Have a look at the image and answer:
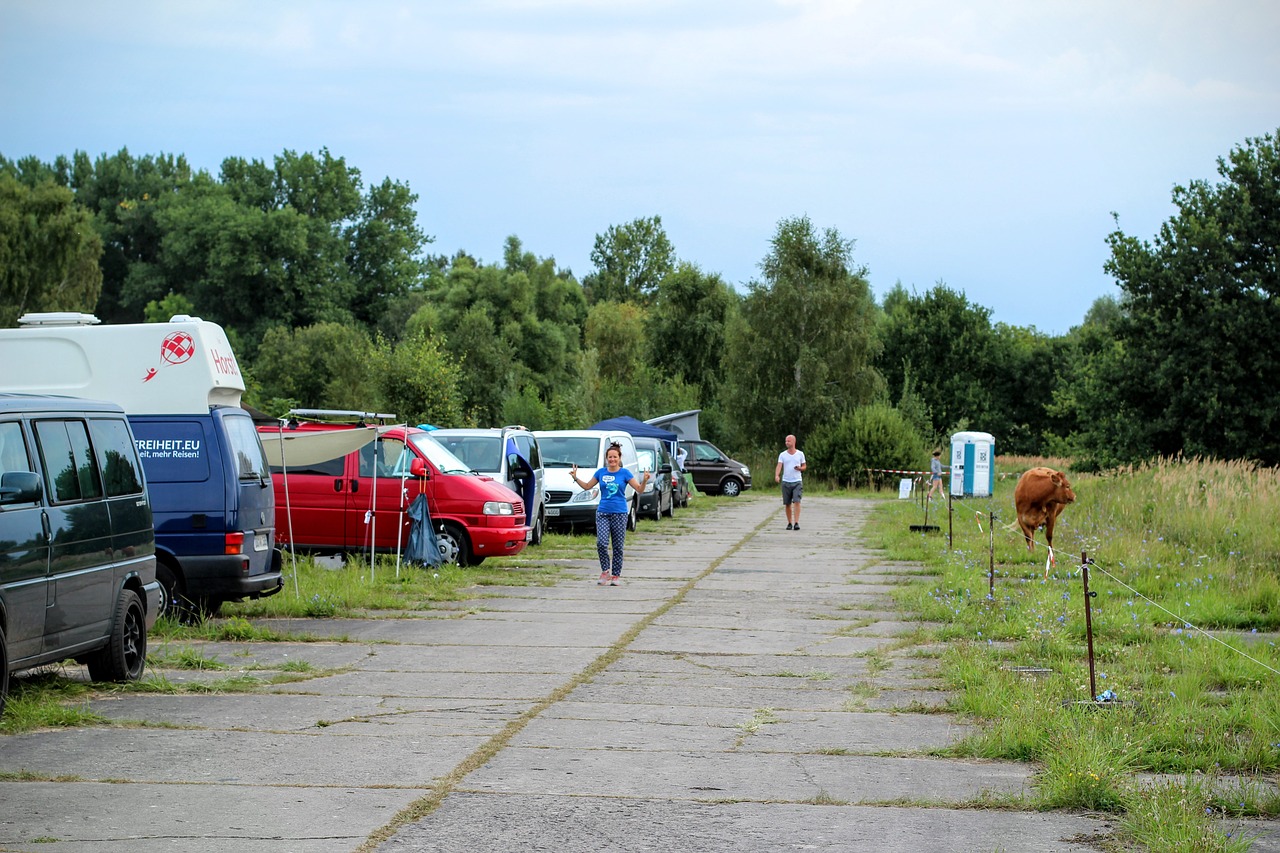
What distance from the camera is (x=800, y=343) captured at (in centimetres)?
6047

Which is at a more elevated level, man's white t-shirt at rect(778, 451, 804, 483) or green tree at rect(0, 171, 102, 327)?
green tree at rect(0, 171, 102, 327)

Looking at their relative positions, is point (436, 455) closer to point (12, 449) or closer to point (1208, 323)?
point (12, 449)

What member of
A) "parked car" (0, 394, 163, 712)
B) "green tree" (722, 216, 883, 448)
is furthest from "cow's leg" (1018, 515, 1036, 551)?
"green tree" (722, 216, 883, 448)

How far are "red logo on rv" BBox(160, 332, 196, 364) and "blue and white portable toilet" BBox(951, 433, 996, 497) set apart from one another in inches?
1383

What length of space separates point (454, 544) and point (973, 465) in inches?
1178

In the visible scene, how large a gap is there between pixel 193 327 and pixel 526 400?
40.9 m

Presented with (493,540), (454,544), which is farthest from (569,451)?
(493,540)

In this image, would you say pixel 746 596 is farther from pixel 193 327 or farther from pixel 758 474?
pixel 758 474

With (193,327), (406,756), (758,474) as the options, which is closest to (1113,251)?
(758,474)

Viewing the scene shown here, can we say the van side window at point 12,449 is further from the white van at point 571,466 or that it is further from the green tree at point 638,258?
the green tree at point 638,258

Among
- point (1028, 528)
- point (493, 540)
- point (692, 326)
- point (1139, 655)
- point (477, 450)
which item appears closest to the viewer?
point (1139, 655)

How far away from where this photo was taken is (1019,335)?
86.2 metres

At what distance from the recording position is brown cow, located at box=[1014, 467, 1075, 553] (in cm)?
1931

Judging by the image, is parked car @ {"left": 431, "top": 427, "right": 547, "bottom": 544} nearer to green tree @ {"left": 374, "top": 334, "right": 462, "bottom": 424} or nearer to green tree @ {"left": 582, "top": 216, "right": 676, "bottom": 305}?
green tree @ {"left": 374, "top": 334, "right": 462, "bottom": 424}
